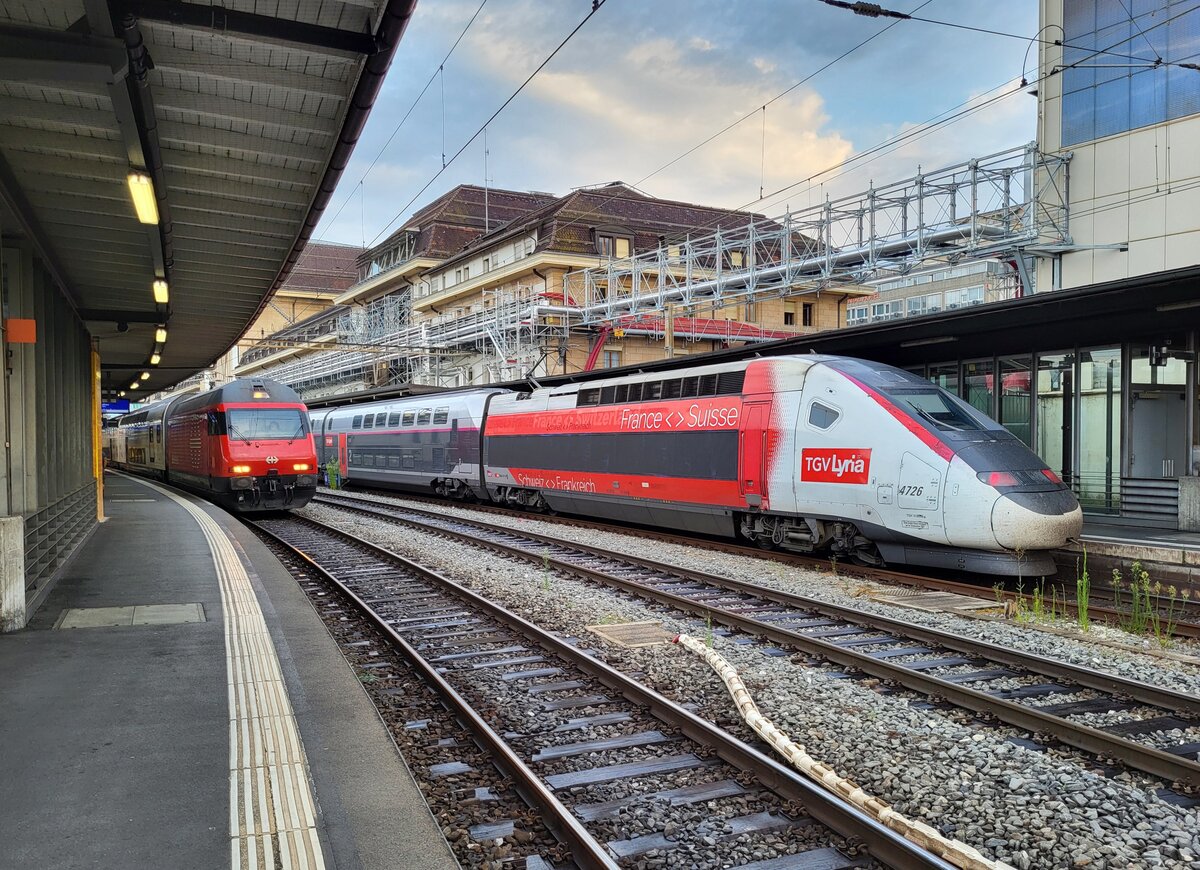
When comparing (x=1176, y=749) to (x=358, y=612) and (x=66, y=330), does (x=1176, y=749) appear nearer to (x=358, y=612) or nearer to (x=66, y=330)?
(x=358, y=612)

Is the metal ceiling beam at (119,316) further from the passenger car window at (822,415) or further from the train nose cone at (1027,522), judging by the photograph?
the train nose cone at (1027,522)

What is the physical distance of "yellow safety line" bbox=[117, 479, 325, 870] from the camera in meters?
3.66

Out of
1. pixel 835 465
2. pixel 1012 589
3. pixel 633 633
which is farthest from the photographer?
pixel 835 465

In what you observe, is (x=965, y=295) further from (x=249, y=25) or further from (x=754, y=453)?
(x=249, y=25)

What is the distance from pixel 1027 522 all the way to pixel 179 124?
30.5 ft

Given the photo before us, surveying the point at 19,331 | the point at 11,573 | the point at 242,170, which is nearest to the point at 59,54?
the point at 242,170

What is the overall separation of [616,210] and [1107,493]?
31.9 meters

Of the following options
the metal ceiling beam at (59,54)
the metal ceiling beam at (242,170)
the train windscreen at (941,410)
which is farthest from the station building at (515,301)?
the metal ceiling beam at (59,54)

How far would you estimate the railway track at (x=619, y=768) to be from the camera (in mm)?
4098

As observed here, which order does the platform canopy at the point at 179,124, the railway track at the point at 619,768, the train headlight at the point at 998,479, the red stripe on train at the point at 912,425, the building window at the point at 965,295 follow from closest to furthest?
the railway track at the point at 619,768 < the platform canopy at the point at 179,124 < the train headlight at the point at 998,479 < the red stripe on train at the point at 912,425 < the building window at the point at 965,295

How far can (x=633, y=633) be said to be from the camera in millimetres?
8422

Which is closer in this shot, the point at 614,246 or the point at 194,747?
the point at 194,747

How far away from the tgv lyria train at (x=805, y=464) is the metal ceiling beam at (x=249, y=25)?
25.5 feet

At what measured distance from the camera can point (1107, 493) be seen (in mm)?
15547
